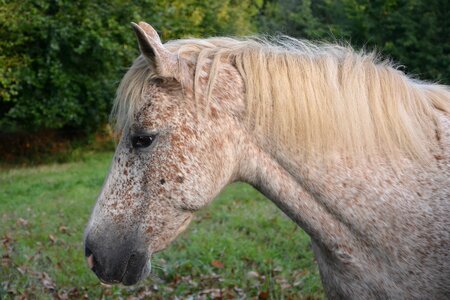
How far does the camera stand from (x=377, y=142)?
2.53 meters

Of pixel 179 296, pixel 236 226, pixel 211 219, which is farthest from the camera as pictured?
pixel 211 219

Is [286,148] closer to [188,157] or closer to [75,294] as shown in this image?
[188,157]

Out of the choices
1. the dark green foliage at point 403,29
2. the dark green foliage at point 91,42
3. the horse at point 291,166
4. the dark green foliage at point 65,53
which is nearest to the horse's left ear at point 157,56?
the horse at point 291,166

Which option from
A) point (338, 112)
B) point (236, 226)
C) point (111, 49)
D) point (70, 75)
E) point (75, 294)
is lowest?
point (70, 75)

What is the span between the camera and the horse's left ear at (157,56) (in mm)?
2352

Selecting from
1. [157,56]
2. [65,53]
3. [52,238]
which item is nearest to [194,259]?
[52,238]

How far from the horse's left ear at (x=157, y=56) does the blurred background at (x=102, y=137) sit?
2.76m

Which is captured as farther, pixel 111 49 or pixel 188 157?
pixel 111 49

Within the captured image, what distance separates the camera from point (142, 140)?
2.49 m

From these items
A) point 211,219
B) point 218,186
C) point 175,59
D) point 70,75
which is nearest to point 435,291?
point 218,186

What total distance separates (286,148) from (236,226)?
5091 mm

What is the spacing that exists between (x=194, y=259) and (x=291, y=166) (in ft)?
11.6

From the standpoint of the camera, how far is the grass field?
4.98 meters

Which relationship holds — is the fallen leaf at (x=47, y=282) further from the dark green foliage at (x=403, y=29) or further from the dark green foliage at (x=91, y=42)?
the dark green foliage at (x=91, y=42)
